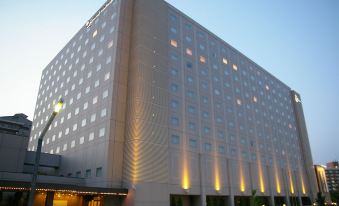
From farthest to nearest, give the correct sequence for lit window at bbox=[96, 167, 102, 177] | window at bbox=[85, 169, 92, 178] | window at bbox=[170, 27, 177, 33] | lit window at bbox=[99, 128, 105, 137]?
window at bbox=[170, 27, 177, 33] → window at bbox=[85, 169, 92, 178] → lit window at bbox=[99, 128, 105, 137] → lit window at bbox=[96, 167, 102, 177]

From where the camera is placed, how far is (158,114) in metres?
40.2

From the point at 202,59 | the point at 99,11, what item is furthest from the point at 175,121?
the point at 99,11

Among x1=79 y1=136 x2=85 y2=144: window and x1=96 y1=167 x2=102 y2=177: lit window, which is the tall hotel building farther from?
x1=79 y1=136 x2=85 y2=144: window

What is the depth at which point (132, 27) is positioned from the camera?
46.0 metres

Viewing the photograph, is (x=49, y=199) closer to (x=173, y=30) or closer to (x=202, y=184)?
(x=202, y=184)

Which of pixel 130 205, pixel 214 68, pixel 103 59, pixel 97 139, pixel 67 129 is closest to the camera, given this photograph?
pixel 130 205

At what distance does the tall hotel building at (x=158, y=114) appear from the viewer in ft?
125

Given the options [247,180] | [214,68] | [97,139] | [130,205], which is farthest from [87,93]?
[247,180]

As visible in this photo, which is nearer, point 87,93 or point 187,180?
point 187,180

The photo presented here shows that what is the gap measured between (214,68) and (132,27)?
1912cm

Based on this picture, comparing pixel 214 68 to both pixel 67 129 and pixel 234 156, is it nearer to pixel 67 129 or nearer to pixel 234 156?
pixel 234 156

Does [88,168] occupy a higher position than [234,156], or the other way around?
[234,156]

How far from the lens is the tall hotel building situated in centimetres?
3800

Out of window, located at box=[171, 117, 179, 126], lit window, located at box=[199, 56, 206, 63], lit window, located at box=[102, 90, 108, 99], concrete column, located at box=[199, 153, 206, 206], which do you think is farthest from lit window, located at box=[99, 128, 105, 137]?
lit window, located at box=[199, 56, 206, 63]
